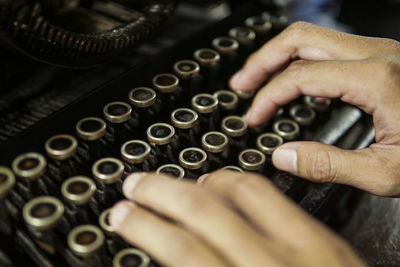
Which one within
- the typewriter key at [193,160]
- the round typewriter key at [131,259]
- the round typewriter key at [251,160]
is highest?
the round typewriter key at [131,259]

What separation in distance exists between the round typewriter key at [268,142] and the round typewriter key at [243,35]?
383 mm

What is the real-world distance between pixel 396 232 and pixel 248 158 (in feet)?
1.58

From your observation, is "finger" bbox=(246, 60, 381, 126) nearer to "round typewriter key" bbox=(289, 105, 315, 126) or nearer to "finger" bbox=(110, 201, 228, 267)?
"round typewriter key" bbox=(289, 105, 315, 126)

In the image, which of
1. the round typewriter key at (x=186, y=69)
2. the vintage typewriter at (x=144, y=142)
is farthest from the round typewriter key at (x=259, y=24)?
the round typewriter key at (x=186, y=69)

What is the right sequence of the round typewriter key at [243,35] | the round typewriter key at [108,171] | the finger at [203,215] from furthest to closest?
the round typewriter key at [243,35]
the round typewriter key at [108,171]
the finger at [203,215]

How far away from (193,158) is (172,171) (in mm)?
78

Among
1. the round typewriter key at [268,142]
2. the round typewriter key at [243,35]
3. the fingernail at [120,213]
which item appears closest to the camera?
the fingernail at [120,213]

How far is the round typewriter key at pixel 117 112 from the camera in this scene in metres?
1.10

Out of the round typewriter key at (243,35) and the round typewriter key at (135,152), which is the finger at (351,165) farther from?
the round typewriter key at (243,35)

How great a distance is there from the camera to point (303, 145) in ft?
3.34

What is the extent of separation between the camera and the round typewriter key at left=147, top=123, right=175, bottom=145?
1100mm

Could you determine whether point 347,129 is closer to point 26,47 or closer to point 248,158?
point 248,158

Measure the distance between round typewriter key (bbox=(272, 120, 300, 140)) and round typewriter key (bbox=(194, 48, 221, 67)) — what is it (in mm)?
274

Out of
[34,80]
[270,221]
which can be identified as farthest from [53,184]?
[270,221]
